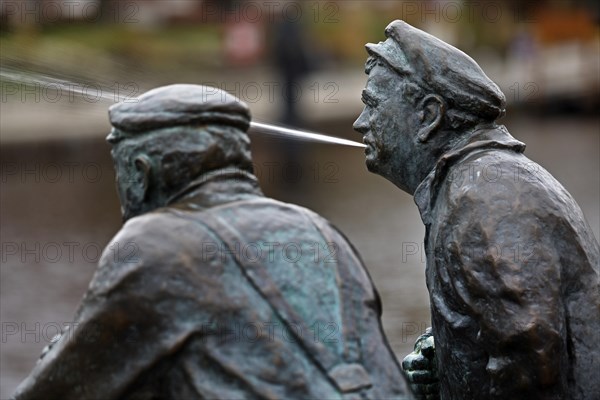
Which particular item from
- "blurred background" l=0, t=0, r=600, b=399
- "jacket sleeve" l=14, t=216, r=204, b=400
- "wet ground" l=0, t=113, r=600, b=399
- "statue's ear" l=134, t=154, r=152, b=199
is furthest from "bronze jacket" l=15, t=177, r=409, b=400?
"wet ground" l=0, t=113, r=600, b=399

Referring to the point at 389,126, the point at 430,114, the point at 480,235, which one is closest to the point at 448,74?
the point at 430,114

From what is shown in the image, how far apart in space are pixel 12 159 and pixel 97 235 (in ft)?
24.1

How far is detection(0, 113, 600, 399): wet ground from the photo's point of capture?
1088 cm

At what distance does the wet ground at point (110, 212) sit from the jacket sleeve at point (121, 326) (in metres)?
4.73

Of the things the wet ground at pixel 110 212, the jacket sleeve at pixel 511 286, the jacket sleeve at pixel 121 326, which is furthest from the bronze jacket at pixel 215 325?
the wet ground at pixel 110 212

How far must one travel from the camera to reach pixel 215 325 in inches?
156

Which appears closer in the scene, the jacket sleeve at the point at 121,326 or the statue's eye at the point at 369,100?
the jacket sleeve at the point at 121,326

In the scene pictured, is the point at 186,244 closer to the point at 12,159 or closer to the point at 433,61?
the point at 433,61

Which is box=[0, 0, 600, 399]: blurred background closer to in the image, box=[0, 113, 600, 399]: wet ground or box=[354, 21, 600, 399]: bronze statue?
box=[0, 113, 600, 399]: wet ground

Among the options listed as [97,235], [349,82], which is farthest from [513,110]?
[97,235]

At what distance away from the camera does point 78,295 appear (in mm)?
11805

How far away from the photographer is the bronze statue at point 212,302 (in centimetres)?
395

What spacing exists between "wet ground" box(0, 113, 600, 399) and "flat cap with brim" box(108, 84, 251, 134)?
4703mm

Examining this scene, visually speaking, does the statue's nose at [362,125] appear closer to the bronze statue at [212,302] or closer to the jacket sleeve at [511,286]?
the jacket sleeve at [511,286]
